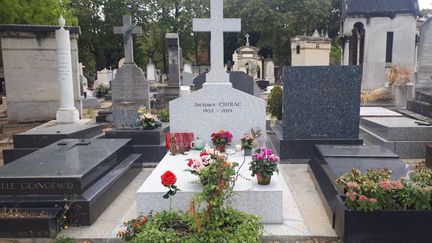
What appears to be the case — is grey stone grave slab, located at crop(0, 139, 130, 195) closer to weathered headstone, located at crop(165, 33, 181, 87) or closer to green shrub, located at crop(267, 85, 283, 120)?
green shrub, located at crop(267, 85, 283, 120)

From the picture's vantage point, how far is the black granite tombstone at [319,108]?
7578mm

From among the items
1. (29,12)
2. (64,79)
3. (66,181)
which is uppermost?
(29,12)

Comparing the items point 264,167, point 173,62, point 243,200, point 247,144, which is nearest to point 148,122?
point 247,144

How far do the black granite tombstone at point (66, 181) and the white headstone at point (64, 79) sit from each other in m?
4.76

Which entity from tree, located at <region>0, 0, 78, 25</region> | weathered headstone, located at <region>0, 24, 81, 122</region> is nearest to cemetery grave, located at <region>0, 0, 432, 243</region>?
weathered headstone, located at <region>0, 24, 81, 122</region>

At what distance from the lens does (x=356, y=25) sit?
1984 cm

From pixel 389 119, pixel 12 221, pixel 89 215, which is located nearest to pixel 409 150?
pixel 389 119

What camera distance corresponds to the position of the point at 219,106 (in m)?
7.08

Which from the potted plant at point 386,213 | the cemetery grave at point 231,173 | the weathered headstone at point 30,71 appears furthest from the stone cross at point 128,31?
the potted plant at point 386,213

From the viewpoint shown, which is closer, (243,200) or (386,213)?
(386,213)

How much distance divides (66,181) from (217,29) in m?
3.97

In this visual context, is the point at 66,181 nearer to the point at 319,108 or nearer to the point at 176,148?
the point at 176,148

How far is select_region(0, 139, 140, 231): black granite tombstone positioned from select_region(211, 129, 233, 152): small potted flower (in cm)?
156

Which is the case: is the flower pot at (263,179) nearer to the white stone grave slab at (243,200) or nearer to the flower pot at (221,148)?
the white stone grave slab at (243,200)
